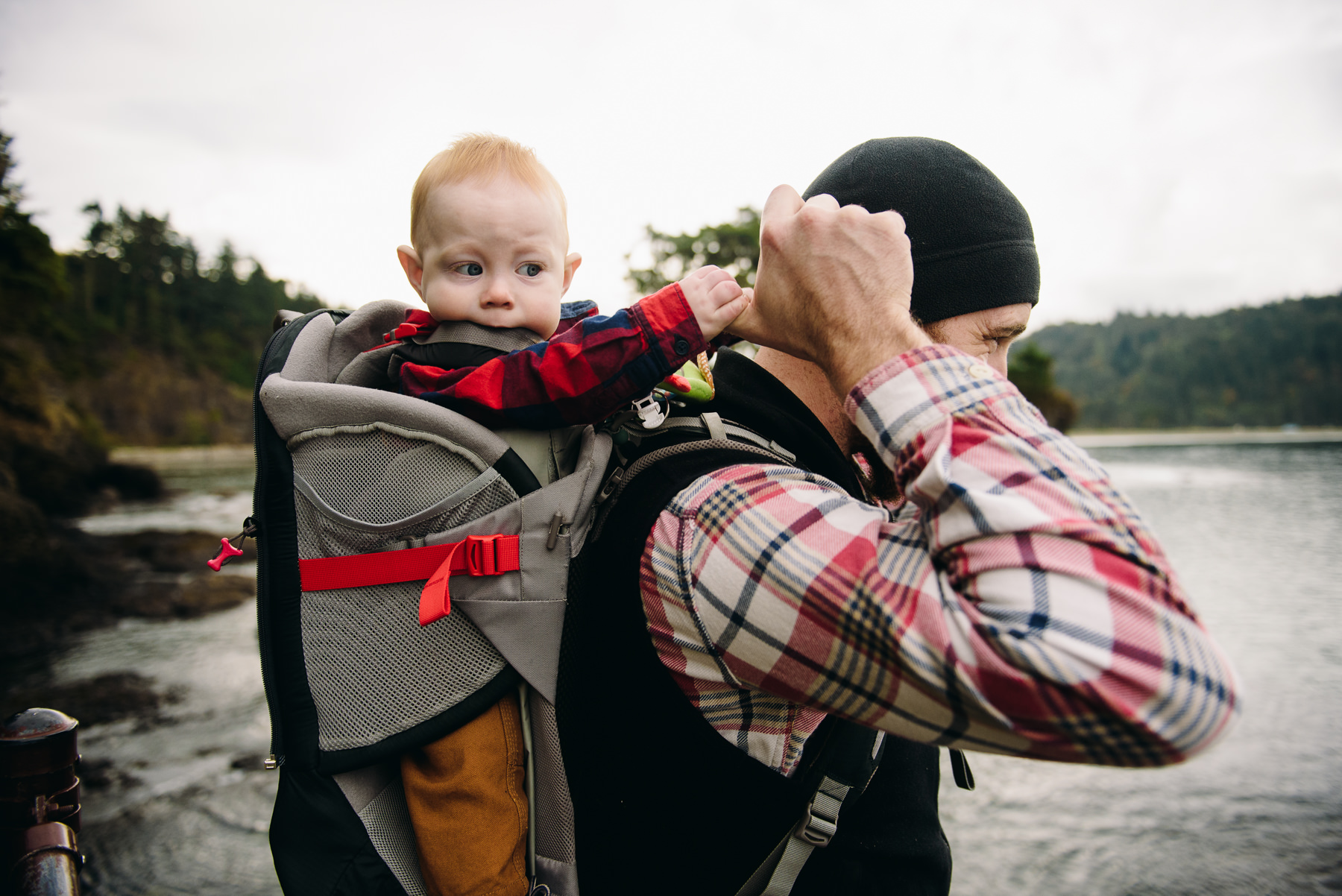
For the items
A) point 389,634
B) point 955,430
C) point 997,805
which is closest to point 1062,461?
point 955,430

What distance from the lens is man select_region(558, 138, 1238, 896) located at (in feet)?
2.72

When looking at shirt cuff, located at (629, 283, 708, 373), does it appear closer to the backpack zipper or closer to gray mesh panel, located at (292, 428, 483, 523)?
gray mesh panel, located at (292, 428, 483, 523)

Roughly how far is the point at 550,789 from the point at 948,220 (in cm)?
164

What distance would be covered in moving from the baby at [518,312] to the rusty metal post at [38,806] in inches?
37.9

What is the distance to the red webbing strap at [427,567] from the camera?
1.18 m

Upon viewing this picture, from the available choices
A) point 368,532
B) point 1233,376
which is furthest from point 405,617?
point 1233,376

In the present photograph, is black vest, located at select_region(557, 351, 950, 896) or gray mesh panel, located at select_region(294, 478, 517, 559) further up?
gray mesh panel, located at select_region(294, 478, 517, 559)

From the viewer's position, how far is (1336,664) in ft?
26.2

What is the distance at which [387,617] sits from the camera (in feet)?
4.14

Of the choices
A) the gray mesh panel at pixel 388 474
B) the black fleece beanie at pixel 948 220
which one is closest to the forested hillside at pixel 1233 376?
the black fleece beanie at pixel 948 220

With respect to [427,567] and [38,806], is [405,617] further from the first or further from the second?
[38,806]

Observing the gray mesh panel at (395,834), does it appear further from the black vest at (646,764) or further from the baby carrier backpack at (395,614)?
the black vest at (646,764)

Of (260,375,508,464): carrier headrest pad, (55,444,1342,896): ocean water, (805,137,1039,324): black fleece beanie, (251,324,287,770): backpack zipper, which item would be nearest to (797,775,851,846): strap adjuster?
(260,375,508,464): carrier headrest pad

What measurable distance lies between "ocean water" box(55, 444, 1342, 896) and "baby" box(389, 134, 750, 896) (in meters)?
2.43
